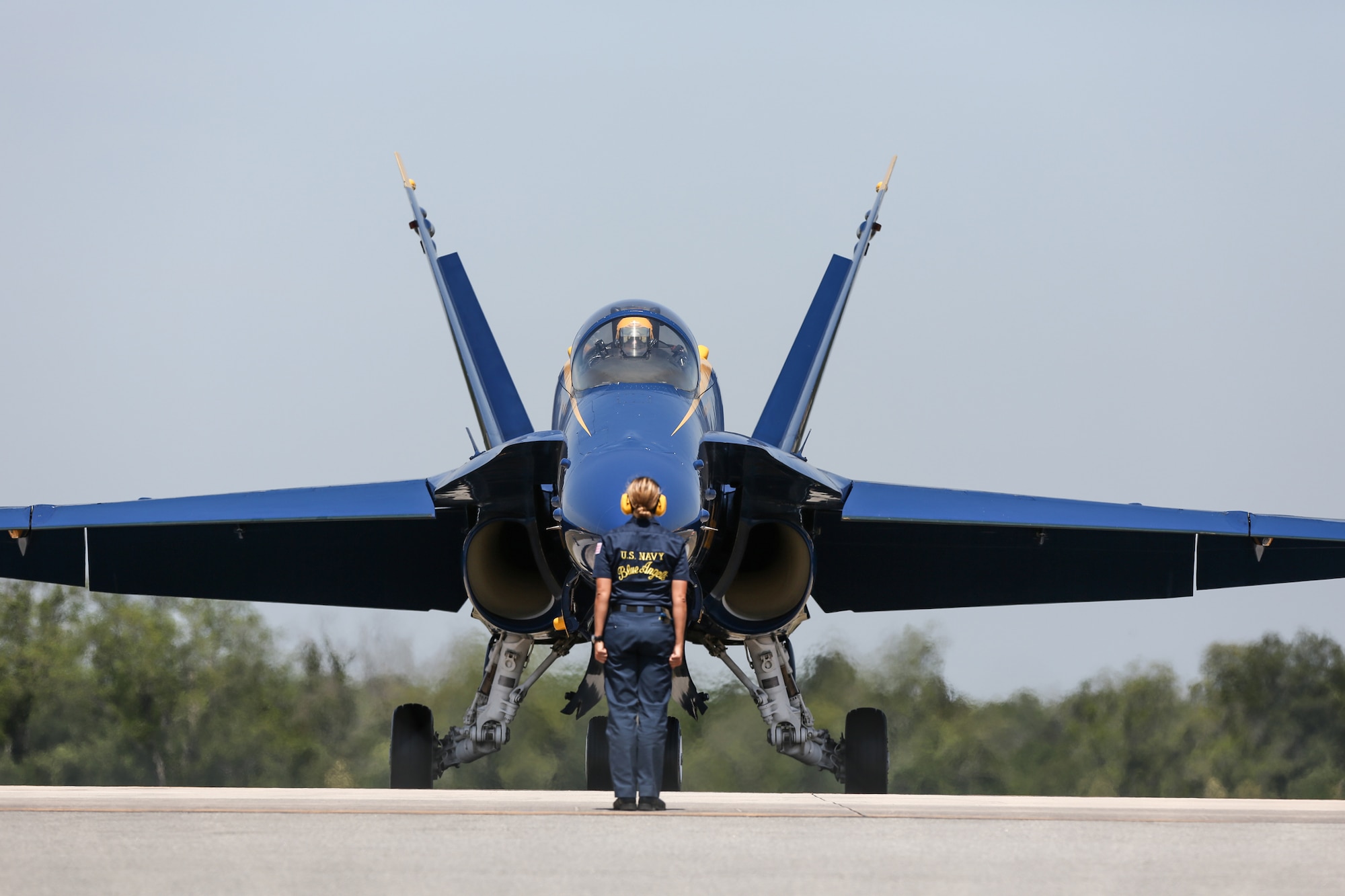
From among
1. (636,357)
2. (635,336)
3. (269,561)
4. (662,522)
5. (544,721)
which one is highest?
(635,336)

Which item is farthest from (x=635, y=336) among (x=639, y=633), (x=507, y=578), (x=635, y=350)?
(x=639, y=633)

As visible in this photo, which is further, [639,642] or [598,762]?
[598,762]

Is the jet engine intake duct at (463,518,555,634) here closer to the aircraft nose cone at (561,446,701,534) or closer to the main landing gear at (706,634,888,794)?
the main landing gear at (706,634,888,794)

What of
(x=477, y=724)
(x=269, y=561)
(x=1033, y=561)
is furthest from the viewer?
(x=1033, y=561)

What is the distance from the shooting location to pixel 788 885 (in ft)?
15.5

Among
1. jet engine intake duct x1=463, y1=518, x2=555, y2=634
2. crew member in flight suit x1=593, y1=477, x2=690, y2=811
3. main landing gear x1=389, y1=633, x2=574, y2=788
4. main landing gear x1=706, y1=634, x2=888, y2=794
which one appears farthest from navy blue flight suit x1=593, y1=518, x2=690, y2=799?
main landing gear x1=389, y1=633, x2=574, y2=788

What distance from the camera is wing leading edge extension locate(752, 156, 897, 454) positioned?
14.0 metres

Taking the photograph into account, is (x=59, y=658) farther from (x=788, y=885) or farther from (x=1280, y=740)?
(x=788, y=885)

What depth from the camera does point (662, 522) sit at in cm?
911

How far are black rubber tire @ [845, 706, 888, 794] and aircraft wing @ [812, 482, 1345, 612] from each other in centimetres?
155

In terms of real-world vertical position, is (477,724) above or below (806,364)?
below

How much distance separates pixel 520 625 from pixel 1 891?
7.24 metres

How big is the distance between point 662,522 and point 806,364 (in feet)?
18.5

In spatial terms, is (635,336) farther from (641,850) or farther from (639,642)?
(641,850)
